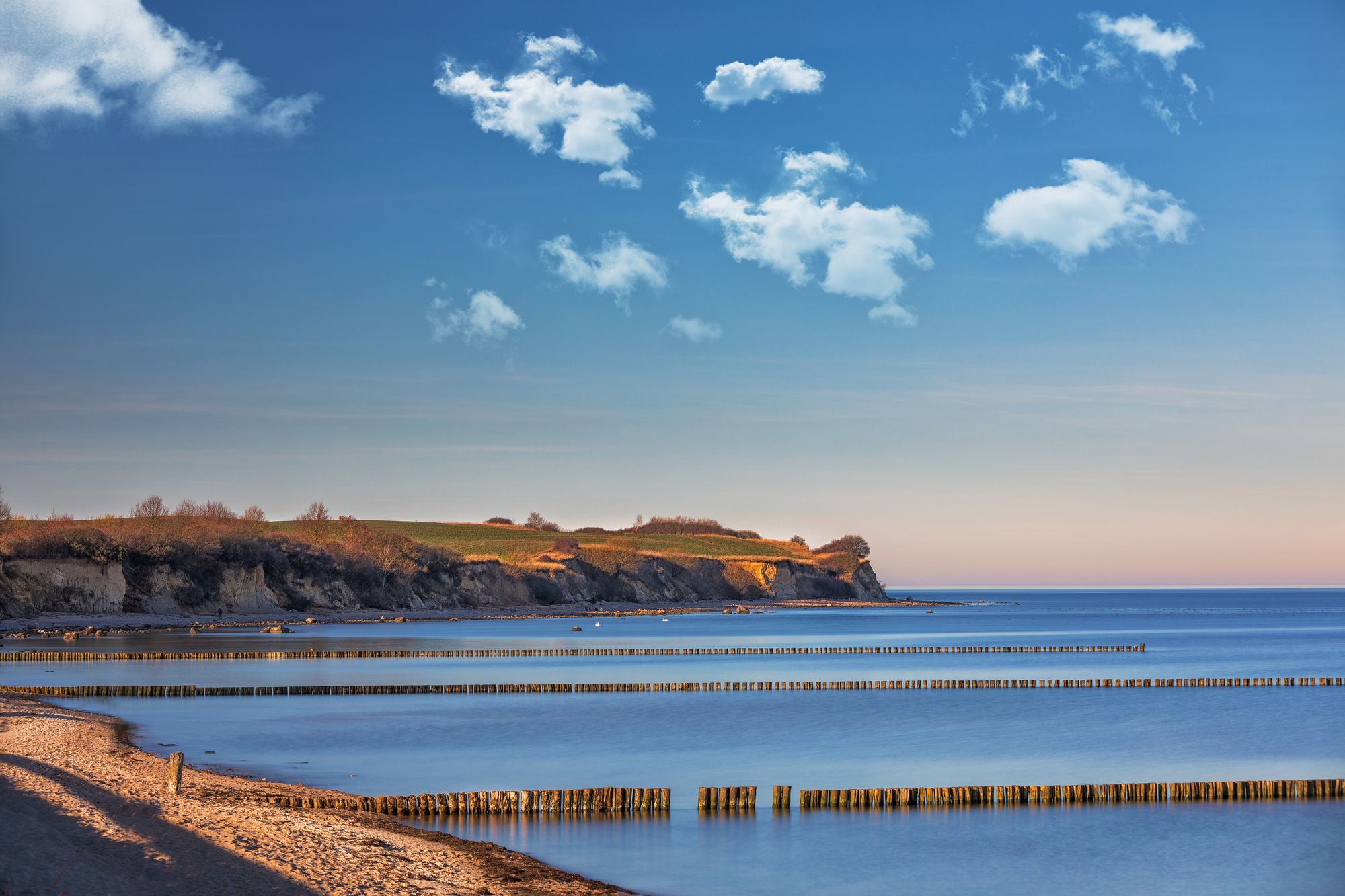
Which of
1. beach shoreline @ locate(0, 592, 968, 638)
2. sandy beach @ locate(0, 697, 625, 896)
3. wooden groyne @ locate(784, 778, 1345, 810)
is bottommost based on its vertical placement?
beach shoreline @ locate(0, 592, 968, 638)

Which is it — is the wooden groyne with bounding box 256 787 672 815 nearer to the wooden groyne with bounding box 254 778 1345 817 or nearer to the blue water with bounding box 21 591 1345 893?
the wooden groyne with bounding box 254 778 1345 817

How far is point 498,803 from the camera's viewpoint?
21438 mm

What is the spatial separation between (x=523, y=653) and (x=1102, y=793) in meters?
49.3

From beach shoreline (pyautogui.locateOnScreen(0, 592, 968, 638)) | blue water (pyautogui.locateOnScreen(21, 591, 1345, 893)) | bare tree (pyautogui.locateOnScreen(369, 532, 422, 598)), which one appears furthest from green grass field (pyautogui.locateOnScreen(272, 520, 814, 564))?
blue water (pyautogui.locateOnScreen(21, 591, 1345, 893))

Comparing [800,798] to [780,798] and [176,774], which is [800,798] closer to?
[780,798]

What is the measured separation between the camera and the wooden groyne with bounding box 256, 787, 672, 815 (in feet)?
69.3

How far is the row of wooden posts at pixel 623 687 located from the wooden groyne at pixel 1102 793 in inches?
847

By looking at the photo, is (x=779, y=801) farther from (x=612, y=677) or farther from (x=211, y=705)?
(x=612, y=677)

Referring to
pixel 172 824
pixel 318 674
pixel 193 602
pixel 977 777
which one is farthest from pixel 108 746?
pixel 193 602

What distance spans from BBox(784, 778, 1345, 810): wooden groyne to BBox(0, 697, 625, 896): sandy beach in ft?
26.3

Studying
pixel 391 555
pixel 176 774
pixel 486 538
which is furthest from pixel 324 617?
pixel 176 774

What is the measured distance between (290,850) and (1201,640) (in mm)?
89479

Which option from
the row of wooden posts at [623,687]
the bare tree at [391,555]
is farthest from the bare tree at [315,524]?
the row of wooden posts at [623,687]

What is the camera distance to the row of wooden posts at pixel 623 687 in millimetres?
41062
